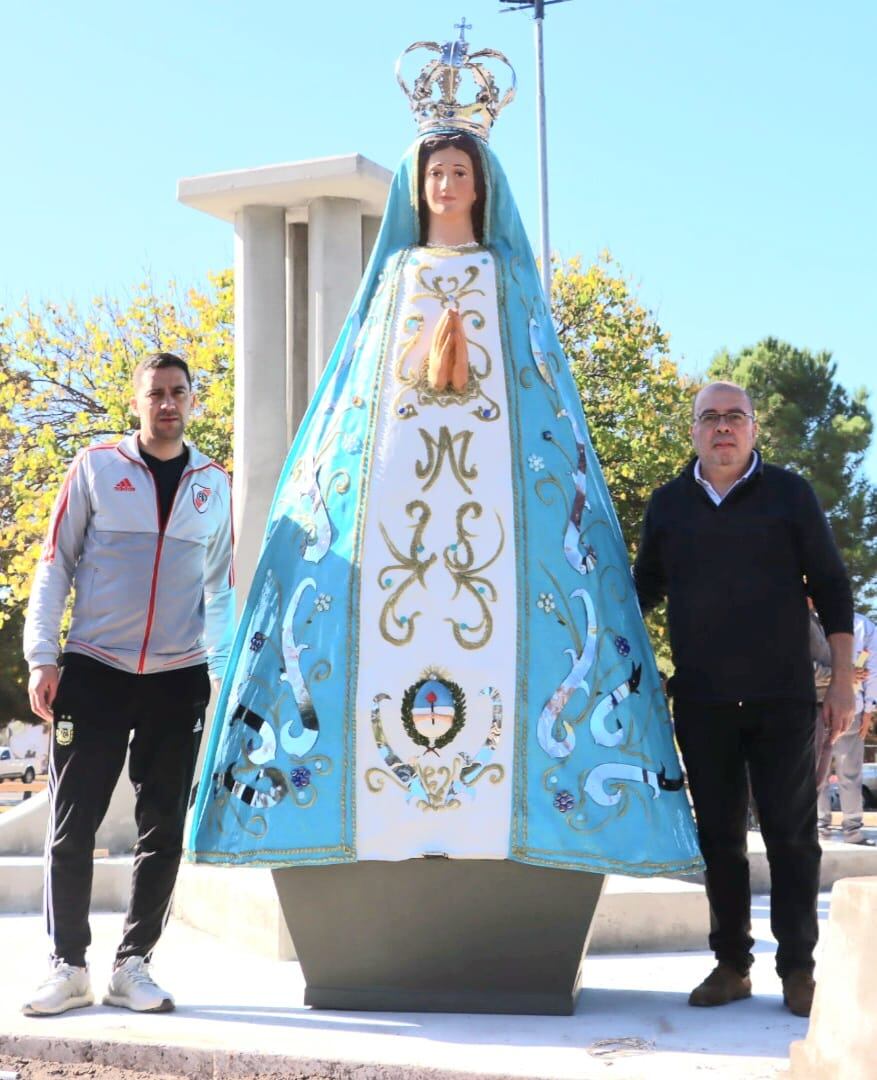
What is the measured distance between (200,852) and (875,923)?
1940mm

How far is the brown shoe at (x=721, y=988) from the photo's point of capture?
13.4 feet

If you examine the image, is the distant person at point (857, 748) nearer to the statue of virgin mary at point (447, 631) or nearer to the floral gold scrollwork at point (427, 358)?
the statue of virgin mary at point (447, 631)

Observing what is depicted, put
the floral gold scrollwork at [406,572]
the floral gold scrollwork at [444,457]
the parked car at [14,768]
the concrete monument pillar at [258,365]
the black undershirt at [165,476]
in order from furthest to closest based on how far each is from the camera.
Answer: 1. the parked car at [14,768]
2. the concrete monument pillar at [258,365]
3. the black undershirt at [165,476]
4. the floral gold scrollwork at [444,457]
5. the floral gold scrollwork at [406,572]

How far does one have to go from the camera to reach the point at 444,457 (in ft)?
13.3

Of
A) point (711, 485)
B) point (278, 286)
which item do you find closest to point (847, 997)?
point (711, 485)

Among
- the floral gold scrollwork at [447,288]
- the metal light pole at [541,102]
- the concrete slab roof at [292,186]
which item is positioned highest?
the metal light pole at [541,102]

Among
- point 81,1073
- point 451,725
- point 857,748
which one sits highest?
point 451,725

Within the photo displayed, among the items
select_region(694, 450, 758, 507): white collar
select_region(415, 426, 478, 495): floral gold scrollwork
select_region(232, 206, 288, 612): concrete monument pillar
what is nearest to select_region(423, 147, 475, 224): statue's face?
select_region(415, 426, 478, 495): floral gold scrollwork

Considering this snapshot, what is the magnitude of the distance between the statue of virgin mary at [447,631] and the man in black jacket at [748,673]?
140 mm

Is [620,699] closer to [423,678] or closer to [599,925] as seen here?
[423,678]

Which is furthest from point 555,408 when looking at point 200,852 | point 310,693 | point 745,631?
point 200,852

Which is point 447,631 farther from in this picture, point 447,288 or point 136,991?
point 136,991

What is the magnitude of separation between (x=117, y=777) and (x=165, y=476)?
2.90ft

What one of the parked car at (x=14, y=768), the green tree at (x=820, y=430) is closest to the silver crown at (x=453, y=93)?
the green tree at (x=820, y=430)
